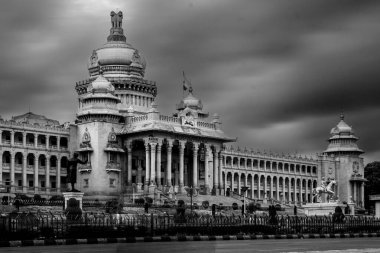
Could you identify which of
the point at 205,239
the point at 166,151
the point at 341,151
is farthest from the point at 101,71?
the point at 205,239

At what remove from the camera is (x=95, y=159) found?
101 meters

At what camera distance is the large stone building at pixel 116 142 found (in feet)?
328

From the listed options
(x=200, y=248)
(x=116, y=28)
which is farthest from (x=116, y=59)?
(x=200, y=248)

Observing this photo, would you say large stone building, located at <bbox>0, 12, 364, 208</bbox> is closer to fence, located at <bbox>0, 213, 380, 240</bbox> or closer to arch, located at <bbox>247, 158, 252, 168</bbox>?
arch, located at <bbox>247, 158, 252, 168</bbox>

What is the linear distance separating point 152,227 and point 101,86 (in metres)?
57.8

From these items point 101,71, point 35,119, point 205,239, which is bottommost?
point 205,239

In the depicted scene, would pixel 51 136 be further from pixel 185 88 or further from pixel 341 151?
pixel 341 151

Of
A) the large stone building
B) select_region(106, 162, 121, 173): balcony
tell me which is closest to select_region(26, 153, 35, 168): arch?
the large stone building

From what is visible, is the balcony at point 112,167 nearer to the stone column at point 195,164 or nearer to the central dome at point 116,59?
the stone column at point 195,164

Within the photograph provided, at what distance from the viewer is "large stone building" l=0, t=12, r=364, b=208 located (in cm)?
10000

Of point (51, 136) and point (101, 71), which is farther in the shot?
point (101, 71)

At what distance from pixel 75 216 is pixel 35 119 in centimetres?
5699

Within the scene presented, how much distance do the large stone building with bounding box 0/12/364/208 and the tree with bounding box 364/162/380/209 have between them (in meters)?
50.0

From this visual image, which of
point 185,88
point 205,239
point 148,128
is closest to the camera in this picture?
point 205,239
